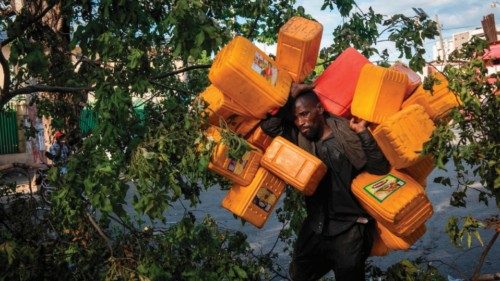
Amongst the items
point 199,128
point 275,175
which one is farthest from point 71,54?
point 275,175

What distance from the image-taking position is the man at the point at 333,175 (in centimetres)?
282

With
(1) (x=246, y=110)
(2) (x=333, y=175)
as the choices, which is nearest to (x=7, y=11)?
(1) (x=246, y=110)

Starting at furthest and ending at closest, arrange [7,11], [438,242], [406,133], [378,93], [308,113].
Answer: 1. [438,242]
2. [7,11]
3. [308,113]
4. [378,93]
5. [406,133]

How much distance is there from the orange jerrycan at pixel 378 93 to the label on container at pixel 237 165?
2.29ft

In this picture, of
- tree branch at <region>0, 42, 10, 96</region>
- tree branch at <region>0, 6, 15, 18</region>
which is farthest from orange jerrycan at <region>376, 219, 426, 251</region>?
tree branch at <region>0, 6, 15, 18</region>

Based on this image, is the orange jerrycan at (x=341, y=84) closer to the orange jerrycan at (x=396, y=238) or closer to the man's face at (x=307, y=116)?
the man's face at (x=307, y=116)

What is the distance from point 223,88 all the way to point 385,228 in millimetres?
1340

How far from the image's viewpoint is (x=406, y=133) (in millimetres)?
2510

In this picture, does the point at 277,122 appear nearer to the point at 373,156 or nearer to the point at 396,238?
the point at 373,156

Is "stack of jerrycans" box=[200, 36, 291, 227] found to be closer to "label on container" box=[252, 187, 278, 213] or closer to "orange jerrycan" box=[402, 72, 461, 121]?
"label on container" box=[252, 187, 278, 213]

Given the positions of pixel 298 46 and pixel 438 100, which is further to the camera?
pixel 298 46

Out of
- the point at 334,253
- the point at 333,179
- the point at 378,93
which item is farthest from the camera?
the point at 334,253

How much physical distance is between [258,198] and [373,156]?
74cm

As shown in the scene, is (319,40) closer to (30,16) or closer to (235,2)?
(235,2)
